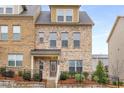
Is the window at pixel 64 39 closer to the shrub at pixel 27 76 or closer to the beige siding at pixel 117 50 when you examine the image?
the shrub at pixel 27 76

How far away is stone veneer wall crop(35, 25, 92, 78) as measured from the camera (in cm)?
3316

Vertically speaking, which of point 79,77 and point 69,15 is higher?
point 69,15

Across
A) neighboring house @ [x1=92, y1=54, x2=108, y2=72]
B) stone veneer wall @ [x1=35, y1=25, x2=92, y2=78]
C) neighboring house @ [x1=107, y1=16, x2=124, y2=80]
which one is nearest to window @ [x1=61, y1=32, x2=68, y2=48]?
stone veneer wall @ [x1=35, y1=25, x2=92, y2=78]

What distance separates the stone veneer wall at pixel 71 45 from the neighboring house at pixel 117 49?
2.94 metres

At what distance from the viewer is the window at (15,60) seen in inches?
1289

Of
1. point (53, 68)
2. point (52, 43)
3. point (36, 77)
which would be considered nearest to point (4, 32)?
point (52, 43)

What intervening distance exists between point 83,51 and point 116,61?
5211 millimetres

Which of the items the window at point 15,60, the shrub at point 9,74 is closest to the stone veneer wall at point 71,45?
the window at point 15,60

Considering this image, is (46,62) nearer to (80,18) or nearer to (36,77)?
(80,18)

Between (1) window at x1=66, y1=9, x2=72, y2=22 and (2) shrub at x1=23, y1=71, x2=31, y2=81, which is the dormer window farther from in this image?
(2) shrub at x1=23, y1=71, x2=31, y2=81

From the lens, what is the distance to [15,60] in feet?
107

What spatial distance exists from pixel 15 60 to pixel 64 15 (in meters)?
5.11
